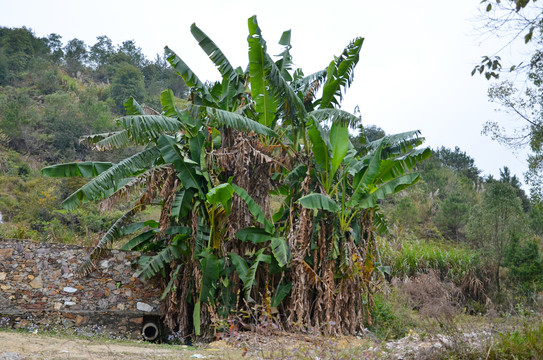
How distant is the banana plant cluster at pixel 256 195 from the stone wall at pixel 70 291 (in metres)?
0.40

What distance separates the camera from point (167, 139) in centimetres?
1000

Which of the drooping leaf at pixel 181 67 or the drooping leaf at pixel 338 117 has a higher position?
the drooping leaf at pixel 181 67

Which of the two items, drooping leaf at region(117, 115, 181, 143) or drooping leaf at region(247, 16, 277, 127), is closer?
drooping leaf at region(117, 115, 181, 143)

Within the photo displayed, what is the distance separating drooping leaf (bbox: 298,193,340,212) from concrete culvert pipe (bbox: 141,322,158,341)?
4494 millimetres

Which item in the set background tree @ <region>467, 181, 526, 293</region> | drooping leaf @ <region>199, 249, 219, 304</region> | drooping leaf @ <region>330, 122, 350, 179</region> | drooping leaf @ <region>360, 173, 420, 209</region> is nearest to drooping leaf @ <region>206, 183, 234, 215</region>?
drooping leaf @ <region>199, 249, 219, 304</region>

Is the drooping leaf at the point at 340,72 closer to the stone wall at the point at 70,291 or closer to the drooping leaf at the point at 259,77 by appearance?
the drooping leaf at the point at 259,77

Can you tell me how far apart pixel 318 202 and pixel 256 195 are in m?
1.69

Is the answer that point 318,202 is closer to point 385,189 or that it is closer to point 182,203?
point 385,189

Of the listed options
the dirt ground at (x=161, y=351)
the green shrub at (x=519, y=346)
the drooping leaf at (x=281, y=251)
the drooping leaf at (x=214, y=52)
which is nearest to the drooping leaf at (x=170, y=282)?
the drooping leaf at (x=281, y=251)

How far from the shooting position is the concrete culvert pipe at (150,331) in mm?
10666

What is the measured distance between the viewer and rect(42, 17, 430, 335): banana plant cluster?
31.7 ft

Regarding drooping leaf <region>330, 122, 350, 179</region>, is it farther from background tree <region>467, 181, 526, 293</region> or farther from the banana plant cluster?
background tree <region>467, 181, 526, 293</region>

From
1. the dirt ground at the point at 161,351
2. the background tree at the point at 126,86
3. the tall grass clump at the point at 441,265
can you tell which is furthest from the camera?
the background tree at the point at 126,86

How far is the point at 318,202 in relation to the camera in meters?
9.30
